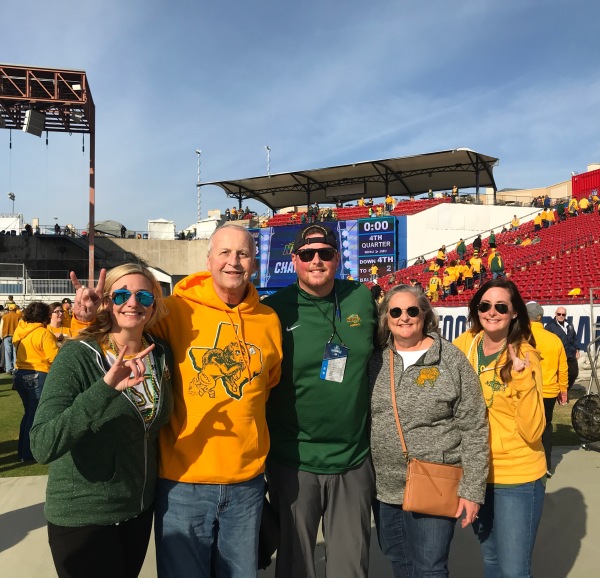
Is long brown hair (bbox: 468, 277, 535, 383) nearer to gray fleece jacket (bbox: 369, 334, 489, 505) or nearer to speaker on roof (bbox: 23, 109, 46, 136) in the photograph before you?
gray fleece jacket (bbox: 369, 334, 489, 505)

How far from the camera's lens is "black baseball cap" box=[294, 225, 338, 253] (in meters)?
2.38

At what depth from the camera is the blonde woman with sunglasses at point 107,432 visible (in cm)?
164

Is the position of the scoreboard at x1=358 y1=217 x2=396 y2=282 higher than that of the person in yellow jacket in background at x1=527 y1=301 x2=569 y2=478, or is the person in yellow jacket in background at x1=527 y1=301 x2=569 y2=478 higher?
the scoreboard at x1=358 y1=217 x2=396 y2=282

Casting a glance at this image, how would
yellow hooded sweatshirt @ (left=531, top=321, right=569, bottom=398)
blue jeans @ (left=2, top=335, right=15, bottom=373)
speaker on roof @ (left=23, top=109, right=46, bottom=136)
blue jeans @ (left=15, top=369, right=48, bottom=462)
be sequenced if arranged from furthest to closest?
1. speaker on roof @ (left=23, top=109, right=46, bottom=136)
2. blue jeans @ (left=2, top=335, right=15, bottom=373)
3. blue jeans @ (left=15, top=369, right=48, bottom=462)
4. yellow hooded sweatshirt @ (left=531, top=321, right=569, bottom=398)

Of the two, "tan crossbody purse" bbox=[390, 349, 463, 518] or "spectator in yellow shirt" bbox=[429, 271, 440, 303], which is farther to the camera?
"spectator in yellow shirt" bbox=[429, 271, 440, 303]

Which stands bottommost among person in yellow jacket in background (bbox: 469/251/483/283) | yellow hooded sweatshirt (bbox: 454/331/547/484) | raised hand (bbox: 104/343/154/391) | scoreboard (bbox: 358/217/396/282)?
yellow hooded sweatshirt (bbox: 454/331/547/484)

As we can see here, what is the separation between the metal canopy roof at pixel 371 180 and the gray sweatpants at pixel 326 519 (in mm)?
27356

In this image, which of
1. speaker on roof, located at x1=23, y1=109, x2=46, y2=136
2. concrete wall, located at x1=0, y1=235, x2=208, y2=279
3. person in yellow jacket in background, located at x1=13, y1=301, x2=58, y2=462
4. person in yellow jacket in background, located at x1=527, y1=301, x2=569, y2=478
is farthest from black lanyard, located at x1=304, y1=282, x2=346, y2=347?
concrete wall, located at x1=0, y1=235, x2=208, y2=279

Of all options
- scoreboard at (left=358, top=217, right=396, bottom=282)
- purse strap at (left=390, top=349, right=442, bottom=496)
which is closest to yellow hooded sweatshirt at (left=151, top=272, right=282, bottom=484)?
purse strap at (left=390, top=349, right=442, bottom=496)

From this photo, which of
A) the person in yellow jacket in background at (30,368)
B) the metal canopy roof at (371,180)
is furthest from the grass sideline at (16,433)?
the metal canopy roof at (371,180)

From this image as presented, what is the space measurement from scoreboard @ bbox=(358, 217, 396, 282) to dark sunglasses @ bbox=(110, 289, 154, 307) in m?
23.1

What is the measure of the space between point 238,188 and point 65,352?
3430cm

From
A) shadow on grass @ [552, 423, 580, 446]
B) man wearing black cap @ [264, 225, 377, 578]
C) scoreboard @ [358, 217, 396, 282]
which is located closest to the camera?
man wearing black cap @ [264, 225, 377, 578]

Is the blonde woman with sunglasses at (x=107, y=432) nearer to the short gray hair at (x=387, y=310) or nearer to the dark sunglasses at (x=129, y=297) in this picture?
the dark sunglasses at (x=129, y=297)
